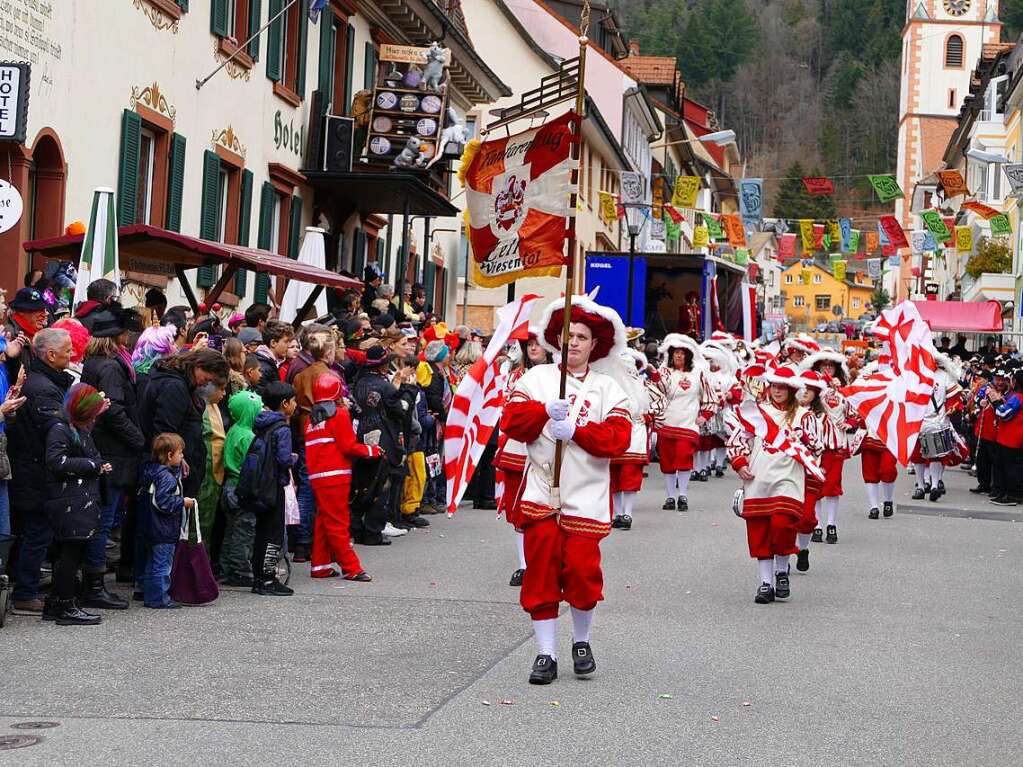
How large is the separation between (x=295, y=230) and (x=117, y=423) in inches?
610

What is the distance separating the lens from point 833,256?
63.3 meters

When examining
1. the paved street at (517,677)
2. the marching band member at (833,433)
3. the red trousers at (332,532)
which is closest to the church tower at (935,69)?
the marching band member at (833,433)

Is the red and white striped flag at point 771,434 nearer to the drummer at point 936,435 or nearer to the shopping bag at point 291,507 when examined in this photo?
the shopping bag at point 291,507

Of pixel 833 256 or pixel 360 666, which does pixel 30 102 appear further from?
pixel 833 256

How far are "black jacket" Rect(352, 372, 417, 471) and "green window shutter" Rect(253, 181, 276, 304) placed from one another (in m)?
9.05

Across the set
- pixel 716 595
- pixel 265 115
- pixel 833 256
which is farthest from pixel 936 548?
pixel 833 256

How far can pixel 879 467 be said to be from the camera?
719 inches

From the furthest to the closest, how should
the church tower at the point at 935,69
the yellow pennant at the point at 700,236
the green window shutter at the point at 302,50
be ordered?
the church tower at the point at 935,69
the yellow pennant at the point at 700,236
the green window shutter at the point at 302,50

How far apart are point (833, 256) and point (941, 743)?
57.4m

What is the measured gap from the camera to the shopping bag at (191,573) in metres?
10.3

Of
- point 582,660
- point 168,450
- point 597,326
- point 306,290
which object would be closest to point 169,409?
point 168,450

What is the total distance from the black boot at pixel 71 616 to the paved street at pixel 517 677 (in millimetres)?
154

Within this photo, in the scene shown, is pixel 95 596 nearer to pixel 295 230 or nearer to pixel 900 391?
pixel 900 391

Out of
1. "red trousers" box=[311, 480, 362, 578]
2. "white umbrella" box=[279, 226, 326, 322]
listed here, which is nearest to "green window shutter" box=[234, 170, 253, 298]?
"white umbrella" box=[279, 226, 326, 322]
